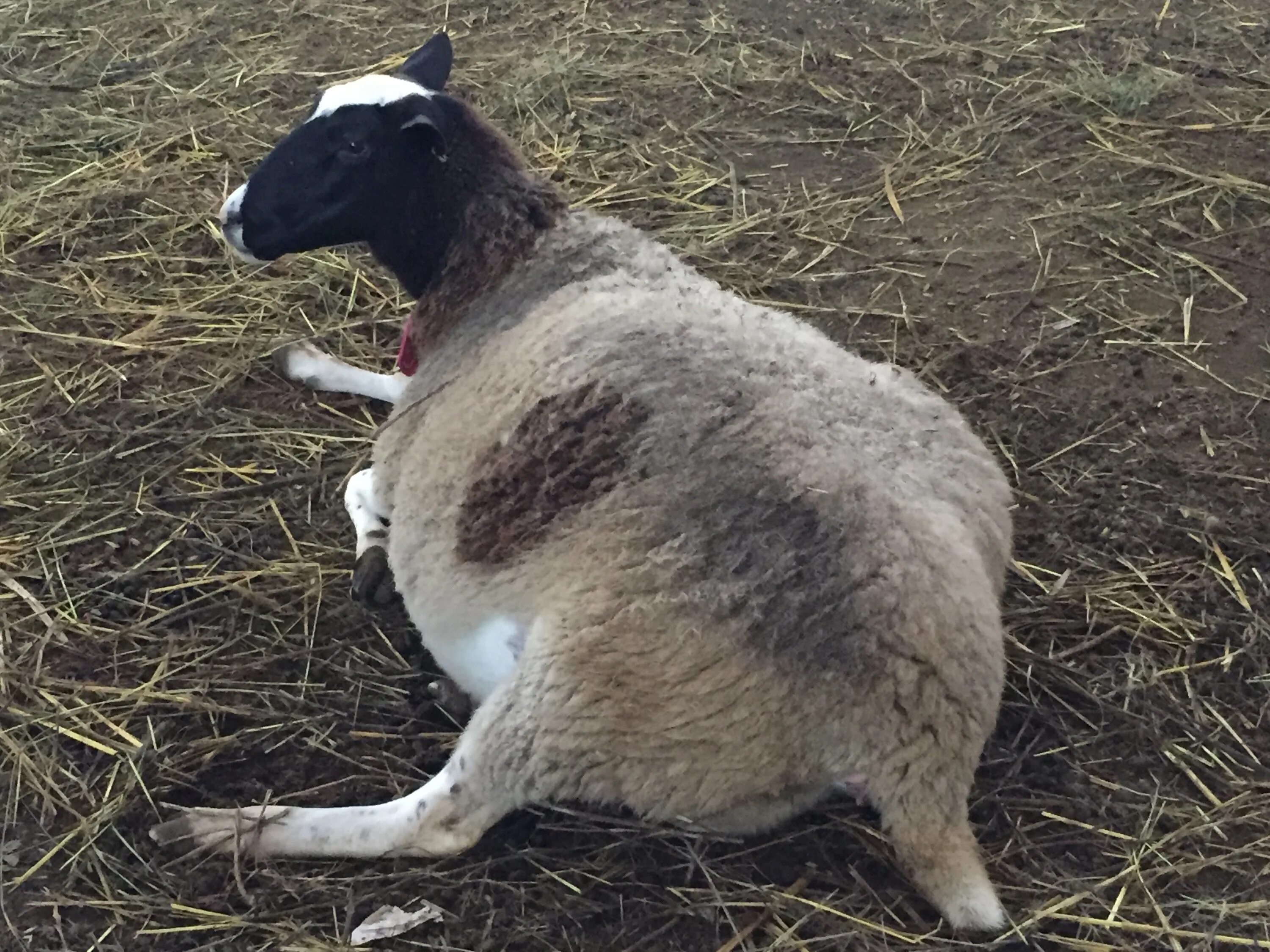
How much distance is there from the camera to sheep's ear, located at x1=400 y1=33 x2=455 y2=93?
3.07 m

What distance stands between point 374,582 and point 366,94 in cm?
121

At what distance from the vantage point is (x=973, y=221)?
4328 mm

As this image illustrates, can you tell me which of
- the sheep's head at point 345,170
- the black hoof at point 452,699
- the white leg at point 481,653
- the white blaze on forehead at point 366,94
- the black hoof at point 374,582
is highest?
the white blaze on forehead at point 366,94

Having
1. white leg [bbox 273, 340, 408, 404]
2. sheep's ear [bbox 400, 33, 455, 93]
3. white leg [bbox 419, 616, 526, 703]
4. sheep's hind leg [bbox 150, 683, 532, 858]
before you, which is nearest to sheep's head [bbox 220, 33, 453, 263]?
sheep's ear [bbox 400, 33, 455, 93]

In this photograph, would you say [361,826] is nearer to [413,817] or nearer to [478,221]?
[413,817]

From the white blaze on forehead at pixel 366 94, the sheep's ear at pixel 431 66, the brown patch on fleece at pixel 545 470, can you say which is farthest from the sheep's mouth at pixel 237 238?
the brown patch on fleece at pixel 545 470

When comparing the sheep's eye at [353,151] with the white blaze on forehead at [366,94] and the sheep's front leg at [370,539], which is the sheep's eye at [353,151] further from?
the sheep's front leg at [370,539]

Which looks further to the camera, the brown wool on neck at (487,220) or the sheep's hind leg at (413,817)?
the brown wool on neck at (487,220)

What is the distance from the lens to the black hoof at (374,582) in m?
2.90

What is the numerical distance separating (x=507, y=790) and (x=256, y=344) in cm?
217

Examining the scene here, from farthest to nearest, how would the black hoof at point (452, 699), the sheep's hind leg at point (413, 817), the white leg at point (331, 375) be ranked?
1. the white leg at point (331, 375)
2. the black hoof at point (452, 699)
3. the sheep's hind leg at point (413, 817)

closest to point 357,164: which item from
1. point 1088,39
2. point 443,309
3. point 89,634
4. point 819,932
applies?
point 443,309

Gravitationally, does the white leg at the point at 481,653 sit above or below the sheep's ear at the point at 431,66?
below

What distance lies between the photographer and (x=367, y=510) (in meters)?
3.09
